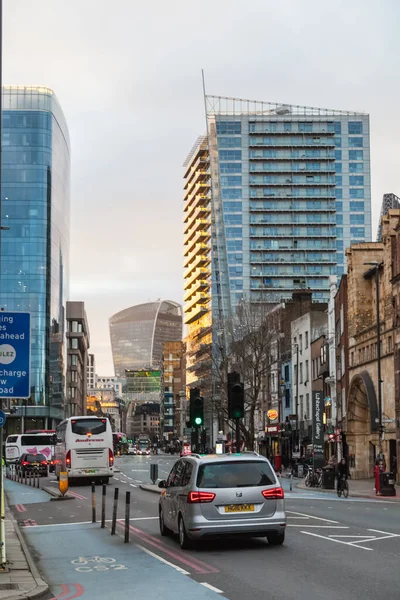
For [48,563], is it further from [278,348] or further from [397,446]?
[278,348]

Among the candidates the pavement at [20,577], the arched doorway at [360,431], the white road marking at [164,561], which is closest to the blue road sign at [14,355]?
the pavement at [20,577]

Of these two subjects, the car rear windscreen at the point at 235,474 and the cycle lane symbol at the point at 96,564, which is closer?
the cycle lane symbol at the point at 96,564

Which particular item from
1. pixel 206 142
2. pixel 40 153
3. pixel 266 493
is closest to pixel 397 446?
pixel 266 493

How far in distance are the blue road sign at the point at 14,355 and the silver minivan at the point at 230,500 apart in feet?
13.7

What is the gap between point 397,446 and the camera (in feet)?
170

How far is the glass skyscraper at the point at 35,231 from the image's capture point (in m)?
147

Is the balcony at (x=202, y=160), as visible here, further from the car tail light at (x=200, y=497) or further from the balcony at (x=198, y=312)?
the car tail light at (x=200, y=497)

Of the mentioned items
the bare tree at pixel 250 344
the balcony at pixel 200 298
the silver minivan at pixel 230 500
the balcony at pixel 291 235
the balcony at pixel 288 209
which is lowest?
the silver minivan at pixel 230 500

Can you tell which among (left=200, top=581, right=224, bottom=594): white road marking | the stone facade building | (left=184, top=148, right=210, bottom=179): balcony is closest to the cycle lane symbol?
(left=200, top=581, right=224, bottom=594): white road marking

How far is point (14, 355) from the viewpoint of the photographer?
14.8 metres

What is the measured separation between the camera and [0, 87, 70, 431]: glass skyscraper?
484 ft

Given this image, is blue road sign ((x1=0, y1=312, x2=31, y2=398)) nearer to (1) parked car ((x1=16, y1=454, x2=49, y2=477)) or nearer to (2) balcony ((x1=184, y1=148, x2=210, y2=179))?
(1) parked car ((x1=16, y1=454, x2=49, y2=477))

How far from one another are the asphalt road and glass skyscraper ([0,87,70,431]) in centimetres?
12222

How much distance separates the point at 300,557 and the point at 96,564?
11.6 feet
